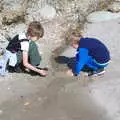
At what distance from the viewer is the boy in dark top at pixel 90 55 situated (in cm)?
645

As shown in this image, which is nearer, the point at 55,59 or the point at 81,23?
the point at 55,59

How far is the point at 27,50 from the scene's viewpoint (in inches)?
255

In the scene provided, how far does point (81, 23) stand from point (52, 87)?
1.89 metres

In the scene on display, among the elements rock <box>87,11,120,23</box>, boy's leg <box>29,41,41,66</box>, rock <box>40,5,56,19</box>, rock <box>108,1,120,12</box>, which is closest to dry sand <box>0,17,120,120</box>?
boy's leg <box>29,41,41,66</box>

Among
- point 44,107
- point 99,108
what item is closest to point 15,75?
point 44,107

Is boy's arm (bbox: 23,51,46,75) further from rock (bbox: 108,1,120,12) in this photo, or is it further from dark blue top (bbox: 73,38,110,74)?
rock (bbox: 108,1,120,12)

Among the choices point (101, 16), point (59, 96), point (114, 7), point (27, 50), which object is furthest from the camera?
point (114, 7)

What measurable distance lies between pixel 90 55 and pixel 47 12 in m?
1.85

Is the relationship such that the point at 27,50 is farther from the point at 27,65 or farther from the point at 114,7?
the point at 114,7

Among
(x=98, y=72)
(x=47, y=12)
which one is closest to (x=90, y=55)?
(x=98, y=72)

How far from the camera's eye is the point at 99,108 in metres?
5.86

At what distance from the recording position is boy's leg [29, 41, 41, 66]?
21.4ft

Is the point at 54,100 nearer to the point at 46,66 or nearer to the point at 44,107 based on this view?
the point at 44,107

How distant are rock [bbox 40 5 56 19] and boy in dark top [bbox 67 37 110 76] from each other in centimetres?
165
